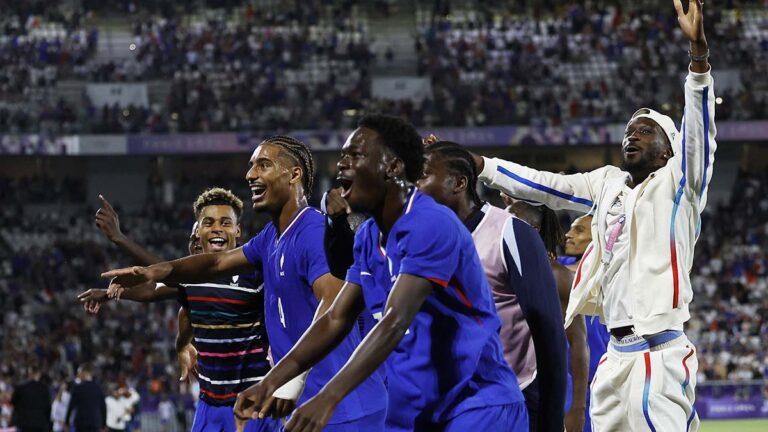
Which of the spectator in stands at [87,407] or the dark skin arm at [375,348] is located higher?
the dark skin arm at [375,348]

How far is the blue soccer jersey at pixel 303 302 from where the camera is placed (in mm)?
5145

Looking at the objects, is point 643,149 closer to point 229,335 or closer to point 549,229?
point 549,229

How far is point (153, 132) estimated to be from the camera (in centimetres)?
3609

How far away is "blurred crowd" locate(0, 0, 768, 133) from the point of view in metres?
36.4

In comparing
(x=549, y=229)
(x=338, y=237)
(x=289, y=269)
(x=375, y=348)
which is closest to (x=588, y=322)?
(x=549, y=229)

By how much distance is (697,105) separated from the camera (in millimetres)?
5238

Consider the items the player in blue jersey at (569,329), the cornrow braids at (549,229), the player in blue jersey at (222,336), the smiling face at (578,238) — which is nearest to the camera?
the player in blue jersey at (222,336)

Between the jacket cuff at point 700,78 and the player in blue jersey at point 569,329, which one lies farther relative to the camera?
the player in blue jersey at point 569,329

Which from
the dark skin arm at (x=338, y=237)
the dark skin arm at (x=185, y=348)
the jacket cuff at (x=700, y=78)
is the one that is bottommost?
the dark skin arm at (x=185, y=348)

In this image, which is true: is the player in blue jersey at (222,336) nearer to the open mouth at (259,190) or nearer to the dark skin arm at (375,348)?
the open mouth at (259,190)

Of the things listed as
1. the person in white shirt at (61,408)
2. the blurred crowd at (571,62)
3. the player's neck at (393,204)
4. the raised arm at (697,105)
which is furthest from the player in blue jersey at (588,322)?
the blurred crowd at (571,62)

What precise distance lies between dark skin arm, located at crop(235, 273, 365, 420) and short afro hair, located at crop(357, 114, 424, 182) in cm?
49

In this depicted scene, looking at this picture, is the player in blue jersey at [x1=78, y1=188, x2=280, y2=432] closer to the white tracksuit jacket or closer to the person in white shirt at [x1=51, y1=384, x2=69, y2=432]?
the white tracksuit jacket

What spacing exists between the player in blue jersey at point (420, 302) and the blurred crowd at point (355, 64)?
3205 centimetres
